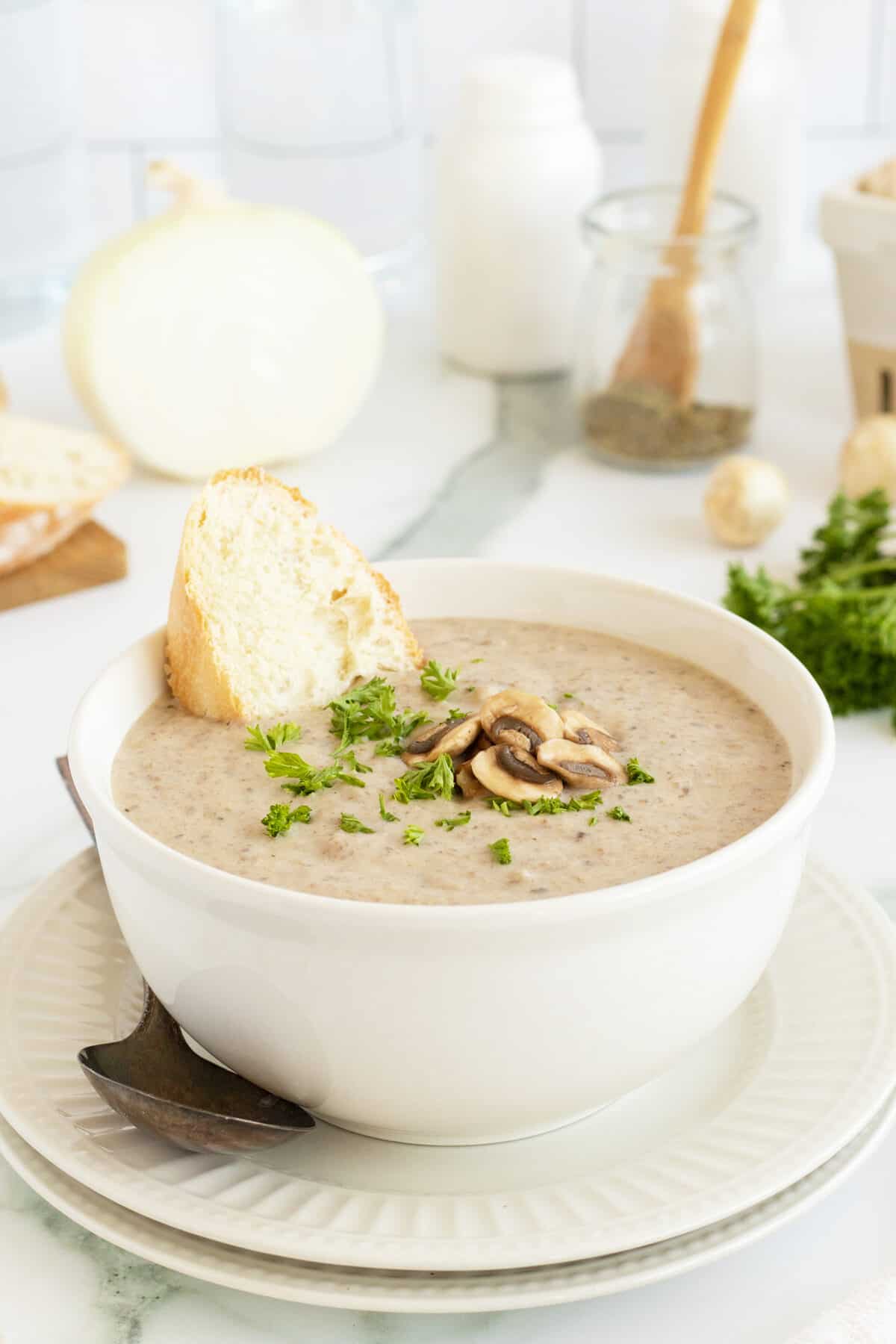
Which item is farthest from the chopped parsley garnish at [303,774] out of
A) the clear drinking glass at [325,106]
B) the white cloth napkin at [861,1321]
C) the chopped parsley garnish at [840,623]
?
the clear drinking glass at [325,106]

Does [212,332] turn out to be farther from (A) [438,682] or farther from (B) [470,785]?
Result: (B) [470,785]

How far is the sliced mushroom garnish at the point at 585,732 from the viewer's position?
983mm

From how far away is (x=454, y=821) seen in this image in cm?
92

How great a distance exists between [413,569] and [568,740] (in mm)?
277

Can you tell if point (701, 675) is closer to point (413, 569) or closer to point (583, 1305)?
point (413, 569)

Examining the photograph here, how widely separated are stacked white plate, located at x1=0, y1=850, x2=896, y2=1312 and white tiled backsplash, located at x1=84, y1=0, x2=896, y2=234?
1.98 meters

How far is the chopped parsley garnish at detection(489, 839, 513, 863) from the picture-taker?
0.88m

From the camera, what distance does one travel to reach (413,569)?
1203 millimetres

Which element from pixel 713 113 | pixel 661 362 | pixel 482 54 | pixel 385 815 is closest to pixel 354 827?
pixel 385 815

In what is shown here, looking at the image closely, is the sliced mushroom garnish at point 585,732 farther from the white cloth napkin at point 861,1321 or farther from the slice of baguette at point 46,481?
the slice of baguette at point 46,481

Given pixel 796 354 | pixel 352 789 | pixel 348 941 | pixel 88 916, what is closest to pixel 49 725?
pixel 88 916

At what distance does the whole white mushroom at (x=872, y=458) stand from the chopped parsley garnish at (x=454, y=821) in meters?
1.11

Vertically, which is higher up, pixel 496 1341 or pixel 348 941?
pixel 348 941

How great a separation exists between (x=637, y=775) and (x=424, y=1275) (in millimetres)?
314
